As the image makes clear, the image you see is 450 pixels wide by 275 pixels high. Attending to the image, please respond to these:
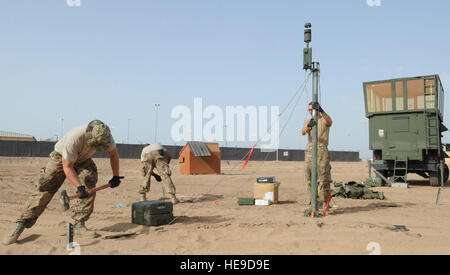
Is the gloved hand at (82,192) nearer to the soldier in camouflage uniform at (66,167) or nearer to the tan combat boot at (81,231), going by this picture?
the soldier in camouflage uniform at (66,167)

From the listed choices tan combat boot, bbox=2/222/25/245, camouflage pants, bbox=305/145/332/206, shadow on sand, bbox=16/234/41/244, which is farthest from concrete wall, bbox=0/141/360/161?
tan combat boot, bbox=2/222/25/245

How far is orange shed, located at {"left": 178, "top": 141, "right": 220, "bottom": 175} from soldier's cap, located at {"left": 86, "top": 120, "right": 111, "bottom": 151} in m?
14.3

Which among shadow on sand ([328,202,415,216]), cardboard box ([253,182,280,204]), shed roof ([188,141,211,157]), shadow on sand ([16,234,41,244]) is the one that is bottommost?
shadow on sand ([328,202,415,216])

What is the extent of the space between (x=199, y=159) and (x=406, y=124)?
1076 cm

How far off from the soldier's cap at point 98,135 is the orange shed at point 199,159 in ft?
46.8

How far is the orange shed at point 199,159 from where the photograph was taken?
19016 mm

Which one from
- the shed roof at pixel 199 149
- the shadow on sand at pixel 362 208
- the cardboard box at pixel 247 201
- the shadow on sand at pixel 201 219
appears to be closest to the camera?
the shadow on sand at pixel 201 219

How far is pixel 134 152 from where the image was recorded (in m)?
34.9

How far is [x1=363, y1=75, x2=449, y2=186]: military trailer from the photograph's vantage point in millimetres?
11672

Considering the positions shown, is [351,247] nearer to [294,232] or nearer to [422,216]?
→ [294,232]

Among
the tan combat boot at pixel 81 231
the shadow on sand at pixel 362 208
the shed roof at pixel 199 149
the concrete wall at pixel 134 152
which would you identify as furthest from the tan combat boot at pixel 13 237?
the concrete wall at pixel 134 152

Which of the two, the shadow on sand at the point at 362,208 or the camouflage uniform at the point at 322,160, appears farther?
the shadow on sand at the point at 362,208

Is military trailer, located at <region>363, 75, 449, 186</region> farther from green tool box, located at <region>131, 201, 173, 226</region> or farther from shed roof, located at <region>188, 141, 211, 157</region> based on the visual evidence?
green tool box, located at <region>131, 201, 173, 226</region>

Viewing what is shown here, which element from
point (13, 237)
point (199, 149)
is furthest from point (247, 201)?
point (199, 149)
